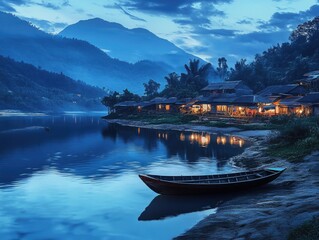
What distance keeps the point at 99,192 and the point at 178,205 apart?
7366 millimetres

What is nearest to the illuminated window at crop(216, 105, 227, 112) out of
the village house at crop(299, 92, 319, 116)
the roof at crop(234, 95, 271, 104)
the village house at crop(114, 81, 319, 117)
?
the village house at crop(114, 81, 319, 117)

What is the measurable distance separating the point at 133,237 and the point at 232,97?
234 ft

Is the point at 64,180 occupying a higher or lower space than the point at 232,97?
lower

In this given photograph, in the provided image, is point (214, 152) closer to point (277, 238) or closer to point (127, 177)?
point (127, 177)

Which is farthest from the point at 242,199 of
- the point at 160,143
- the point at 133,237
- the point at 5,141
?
the point at 5,141

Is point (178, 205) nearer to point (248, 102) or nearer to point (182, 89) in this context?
point (248, 102)

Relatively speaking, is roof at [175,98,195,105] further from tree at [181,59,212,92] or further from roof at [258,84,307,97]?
roof at [258,84,307,97]

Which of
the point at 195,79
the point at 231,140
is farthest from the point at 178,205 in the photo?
the point at 195,79

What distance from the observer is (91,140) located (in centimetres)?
6531

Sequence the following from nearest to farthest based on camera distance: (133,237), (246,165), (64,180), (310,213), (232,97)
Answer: (310,213), (133,237), (64,180), (246,165), (232,97)

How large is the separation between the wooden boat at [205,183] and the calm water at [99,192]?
63 cm

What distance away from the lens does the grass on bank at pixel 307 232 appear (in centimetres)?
→ 1230

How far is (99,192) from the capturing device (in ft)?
89.1

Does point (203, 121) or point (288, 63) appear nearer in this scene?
point (203, 121)
